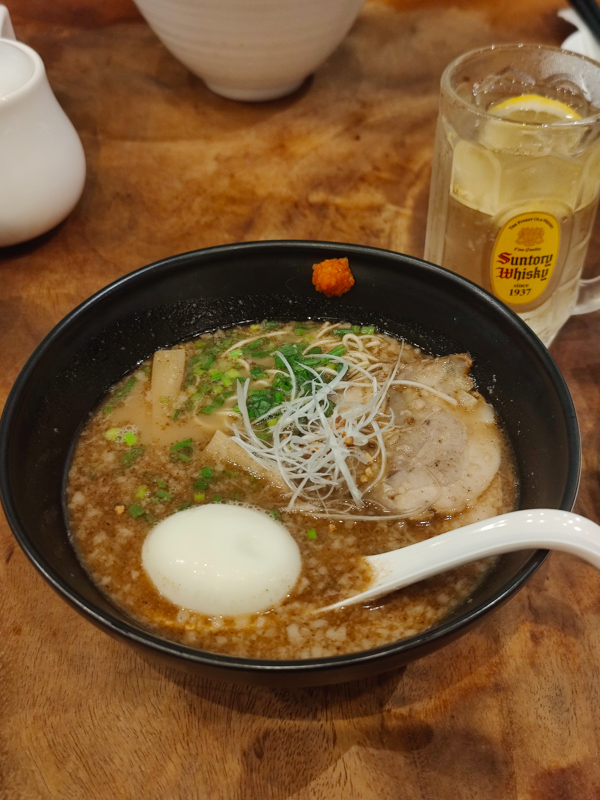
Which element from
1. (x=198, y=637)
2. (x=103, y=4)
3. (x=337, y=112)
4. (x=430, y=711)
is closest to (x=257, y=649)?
(x=198, y=637)

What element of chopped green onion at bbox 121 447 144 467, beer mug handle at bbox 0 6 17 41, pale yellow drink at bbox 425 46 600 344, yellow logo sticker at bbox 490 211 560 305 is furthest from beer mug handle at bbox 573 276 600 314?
beer mug handle at bbox 0 6 17 41

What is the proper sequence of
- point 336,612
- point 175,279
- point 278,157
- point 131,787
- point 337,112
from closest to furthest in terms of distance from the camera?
point 131,787
point 336,612
point 175,279
point 278,157
point 337,112

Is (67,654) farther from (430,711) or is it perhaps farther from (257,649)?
(430,711)

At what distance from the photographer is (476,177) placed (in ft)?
5.39

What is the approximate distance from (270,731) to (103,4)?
9.73ft

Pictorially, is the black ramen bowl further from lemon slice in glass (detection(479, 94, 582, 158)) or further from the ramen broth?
lemon slice in glass (detection(479, 94, 582, 158))

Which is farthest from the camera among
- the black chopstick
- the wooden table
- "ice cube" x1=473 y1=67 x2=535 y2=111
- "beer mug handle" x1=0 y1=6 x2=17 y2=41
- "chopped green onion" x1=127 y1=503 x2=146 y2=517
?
the black chopstick

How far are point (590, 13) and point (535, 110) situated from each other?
→ 106cm

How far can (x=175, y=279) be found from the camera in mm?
1672

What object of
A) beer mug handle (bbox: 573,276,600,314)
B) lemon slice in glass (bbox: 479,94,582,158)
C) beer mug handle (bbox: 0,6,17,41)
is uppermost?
lemon slice in glass (bbox: 479,94,582,158)

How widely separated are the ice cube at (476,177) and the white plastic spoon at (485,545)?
82 cm

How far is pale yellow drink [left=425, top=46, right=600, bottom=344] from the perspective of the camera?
1.55m

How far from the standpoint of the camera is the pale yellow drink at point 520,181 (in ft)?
5.09

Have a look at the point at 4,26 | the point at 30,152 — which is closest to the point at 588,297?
the point at 30,152
